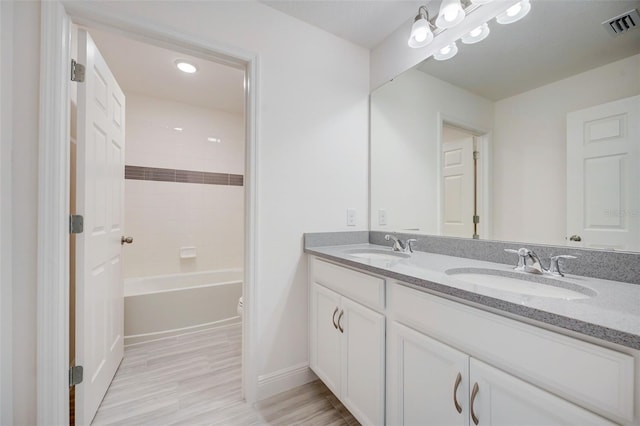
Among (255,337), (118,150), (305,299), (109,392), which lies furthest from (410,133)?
(109,392)

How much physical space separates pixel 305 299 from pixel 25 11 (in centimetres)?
191

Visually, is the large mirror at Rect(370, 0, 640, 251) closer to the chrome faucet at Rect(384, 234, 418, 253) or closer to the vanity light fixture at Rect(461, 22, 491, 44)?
the vanity light fixture at Rect(461, 22, 491, 44)

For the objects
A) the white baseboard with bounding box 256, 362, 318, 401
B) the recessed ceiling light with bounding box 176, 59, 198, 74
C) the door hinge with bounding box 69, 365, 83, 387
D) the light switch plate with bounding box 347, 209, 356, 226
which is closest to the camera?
the door hinge with bounding box 69, 365, 83, 387

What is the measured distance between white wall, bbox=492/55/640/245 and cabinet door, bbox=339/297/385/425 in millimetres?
777

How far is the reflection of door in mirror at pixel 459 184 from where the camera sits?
4.72 feet

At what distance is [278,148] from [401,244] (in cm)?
99

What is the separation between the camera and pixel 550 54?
113cm

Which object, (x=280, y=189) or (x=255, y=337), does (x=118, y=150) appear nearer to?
(x=280, y=189)

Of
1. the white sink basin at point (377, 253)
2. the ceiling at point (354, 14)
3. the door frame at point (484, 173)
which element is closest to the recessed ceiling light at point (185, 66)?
the ceiling at point (354, 14)

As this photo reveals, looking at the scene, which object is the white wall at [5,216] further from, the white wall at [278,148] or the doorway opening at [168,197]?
the doorway opening at [168,197]

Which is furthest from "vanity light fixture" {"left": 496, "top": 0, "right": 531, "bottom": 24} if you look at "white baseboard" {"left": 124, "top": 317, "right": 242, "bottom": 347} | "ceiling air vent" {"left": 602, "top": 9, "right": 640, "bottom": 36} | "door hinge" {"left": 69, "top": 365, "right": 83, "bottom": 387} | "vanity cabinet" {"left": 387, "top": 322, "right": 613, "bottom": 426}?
"white baseboard" {"left": 124, "top": 317, "right": 242, "bottom": 347}

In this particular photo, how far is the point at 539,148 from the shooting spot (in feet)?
3.88

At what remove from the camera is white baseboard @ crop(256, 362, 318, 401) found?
1.54 m

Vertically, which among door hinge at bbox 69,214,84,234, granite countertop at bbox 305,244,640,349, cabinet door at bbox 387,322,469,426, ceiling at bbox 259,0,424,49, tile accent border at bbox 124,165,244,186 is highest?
ceiling at bbox 259,0,424,49
